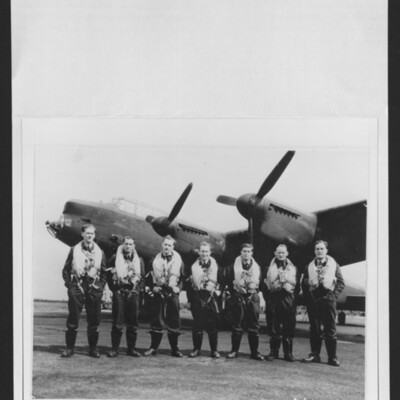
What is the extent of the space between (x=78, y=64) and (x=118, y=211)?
14.5 inches

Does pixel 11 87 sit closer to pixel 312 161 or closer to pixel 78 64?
pixel 78 64

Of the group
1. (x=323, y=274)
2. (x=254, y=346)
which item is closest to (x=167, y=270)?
(x=254, y=346)

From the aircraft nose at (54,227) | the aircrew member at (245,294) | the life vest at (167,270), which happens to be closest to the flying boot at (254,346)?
the aircrew member at (245,294)

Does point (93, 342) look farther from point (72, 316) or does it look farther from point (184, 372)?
point (184, 372)

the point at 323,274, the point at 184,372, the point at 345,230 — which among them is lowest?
the point at 184,372

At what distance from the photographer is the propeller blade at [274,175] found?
54.6 inches

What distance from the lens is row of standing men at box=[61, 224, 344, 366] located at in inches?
55.2

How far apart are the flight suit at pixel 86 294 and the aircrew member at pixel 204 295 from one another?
228mm

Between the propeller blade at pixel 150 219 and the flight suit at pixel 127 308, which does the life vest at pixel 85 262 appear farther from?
the propeller blade at pixel 150 219

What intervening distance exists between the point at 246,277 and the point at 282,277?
0.09m

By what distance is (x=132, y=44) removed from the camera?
4.59ft

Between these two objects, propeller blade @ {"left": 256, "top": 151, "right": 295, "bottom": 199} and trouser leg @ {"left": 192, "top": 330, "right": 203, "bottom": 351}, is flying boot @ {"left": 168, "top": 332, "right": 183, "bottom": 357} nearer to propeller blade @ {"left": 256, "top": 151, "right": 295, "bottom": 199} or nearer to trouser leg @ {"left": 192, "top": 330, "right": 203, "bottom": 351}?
trouser leg @ {"left": 192, "top": 330, "right": 203, "bottom": 351}

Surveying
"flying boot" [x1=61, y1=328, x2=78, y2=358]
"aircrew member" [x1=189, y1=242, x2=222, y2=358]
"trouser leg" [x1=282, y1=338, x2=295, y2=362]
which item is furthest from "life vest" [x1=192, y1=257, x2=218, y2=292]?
"flying boot" [x1=61, y1=328, x2=78, y2=358]

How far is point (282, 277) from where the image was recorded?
1.41 metres
